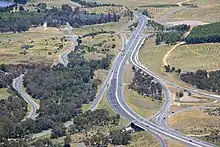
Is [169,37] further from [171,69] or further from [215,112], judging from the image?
[215,112]

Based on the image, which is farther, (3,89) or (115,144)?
(3,89)

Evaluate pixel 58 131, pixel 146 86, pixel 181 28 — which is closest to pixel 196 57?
pixel 146 86

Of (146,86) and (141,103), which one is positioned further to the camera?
(146,86)

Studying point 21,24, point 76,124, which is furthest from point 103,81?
point 21,24

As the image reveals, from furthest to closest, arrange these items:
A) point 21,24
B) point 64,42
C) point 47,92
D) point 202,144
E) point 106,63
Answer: point 21,24, point 64,42, point 106,63, point 47,92, point 202,144

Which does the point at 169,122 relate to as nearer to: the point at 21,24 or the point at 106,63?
the point at 106,63

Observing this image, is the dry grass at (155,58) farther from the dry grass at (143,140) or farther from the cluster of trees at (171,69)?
the dry grass at (143,140)
